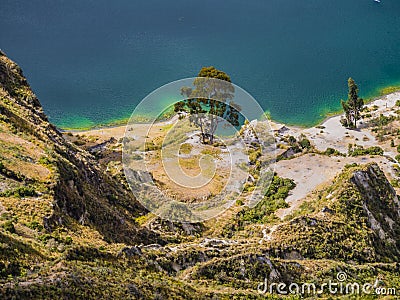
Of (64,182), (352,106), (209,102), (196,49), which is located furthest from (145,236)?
(196,49)

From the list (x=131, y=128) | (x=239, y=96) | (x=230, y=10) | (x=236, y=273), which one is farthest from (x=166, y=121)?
(x=230, y=10)

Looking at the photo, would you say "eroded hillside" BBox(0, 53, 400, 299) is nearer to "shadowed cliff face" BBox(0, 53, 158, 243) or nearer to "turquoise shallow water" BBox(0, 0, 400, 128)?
"shadowed cliff face" BBox(0, 53, 158, 243)

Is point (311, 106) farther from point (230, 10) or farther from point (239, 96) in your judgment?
point (230, 10)

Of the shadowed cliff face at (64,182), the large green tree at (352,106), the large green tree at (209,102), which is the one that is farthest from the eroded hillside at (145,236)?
the large green tree at (352,106)

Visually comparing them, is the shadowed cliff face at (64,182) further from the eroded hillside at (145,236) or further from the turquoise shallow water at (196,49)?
the turquoise shallow water at (196,49)

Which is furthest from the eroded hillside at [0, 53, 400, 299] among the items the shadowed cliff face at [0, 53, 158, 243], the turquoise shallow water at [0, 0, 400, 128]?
the turquoise shallow water at [0, 0, 400, 128]

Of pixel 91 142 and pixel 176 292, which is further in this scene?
pixel 91 142
